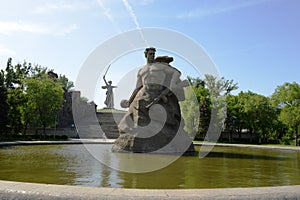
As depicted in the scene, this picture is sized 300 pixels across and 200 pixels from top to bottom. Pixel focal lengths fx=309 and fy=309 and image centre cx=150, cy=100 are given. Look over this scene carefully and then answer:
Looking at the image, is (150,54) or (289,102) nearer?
(150,54)

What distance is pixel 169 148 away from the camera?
1422 cm

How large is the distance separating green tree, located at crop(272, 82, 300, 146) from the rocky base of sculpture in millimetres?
22867

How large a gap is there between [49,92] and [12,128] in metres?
5.52

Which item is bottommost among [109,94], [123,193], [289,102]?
[123,193]

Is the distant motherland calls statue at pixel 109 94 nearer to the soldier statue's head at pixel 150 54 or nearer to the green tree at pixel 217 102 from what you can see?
the green tree at pixel 217 102

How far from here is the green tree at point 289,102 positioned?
3338cm

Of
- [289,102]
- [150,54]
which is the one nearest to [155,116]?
[150,54]

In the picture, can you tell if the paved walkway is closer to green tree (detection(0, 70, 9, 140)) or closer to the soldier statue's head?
the soldier statue's head

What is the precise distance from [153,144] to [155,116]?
135 cm

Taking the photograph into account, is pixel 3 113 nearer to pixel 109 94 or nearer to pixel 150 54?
pixel 109 94

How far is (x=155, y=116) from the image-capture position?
14.6 metres

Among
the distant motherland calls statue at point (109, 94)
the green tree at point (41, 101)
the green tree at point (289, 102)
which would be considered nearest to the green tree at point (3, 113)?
the green tree at point (41, 101)

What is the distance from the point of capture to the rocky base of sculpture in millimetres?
14006

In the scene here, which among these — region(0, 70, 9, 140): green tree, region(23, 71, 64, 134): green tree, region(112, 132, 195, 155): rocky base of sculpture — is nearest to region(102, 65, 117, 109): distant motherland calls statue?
region(23, 71, 64, 134): green tree
